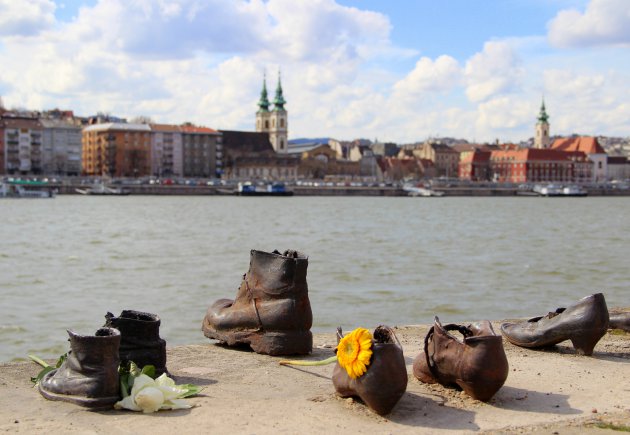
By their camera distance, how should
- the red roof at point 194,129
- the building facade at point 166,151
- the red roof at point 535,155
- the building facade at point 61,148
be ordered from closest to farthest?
the building facade at point 61,148 < the building facade at point 166,151 < the red roof at point 194,129 < the red roof at point 535,155

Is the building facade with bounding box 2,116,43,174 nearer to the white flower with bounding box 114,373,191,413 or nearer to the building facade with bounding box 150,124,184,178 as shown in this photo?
the building facade with bounding box 150,124,184,178

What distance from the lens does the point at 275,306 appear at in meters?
7.48

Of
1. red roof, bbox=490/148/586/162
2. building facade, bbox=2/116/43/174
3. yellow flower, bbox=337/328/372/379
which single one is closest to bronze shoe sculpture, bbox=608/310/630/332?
yellow flower, bbox=337/328/372/379

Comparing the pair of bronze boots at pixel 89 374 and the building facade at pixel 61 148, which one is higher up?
the building facade at pixel 61 148

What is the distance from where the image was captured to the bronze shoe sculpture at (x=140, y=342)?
6.54 metres

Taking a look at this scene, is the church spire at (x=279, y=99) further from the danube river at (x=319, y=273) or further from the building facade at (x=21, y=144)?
the danube river at (x=319, y=273)

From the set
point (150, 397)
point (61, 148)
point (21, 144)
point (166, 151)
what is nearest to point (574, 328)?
point (150, 397)

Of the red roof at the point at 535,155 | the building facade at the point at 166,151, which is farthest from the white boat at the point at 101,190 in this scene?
the red roof at the point at 535,155

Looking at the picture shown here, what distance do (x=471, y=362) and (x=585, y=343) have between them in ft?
6.53

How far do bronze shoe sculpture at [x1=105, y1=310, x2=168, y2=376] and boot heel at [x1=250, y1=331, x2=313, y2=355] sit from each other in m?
1.12

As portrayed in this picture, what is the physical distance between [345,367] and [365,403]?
27 centimetres

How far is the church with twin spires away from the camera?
161625 mm

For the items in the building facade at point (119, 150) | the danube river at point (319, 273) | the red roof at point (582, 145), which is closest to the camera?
the danube river at point (319, 273)

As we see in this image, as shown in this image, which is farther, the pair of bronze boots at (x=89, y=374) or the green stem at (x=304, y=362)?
the green stem at (x=304, y=362)
